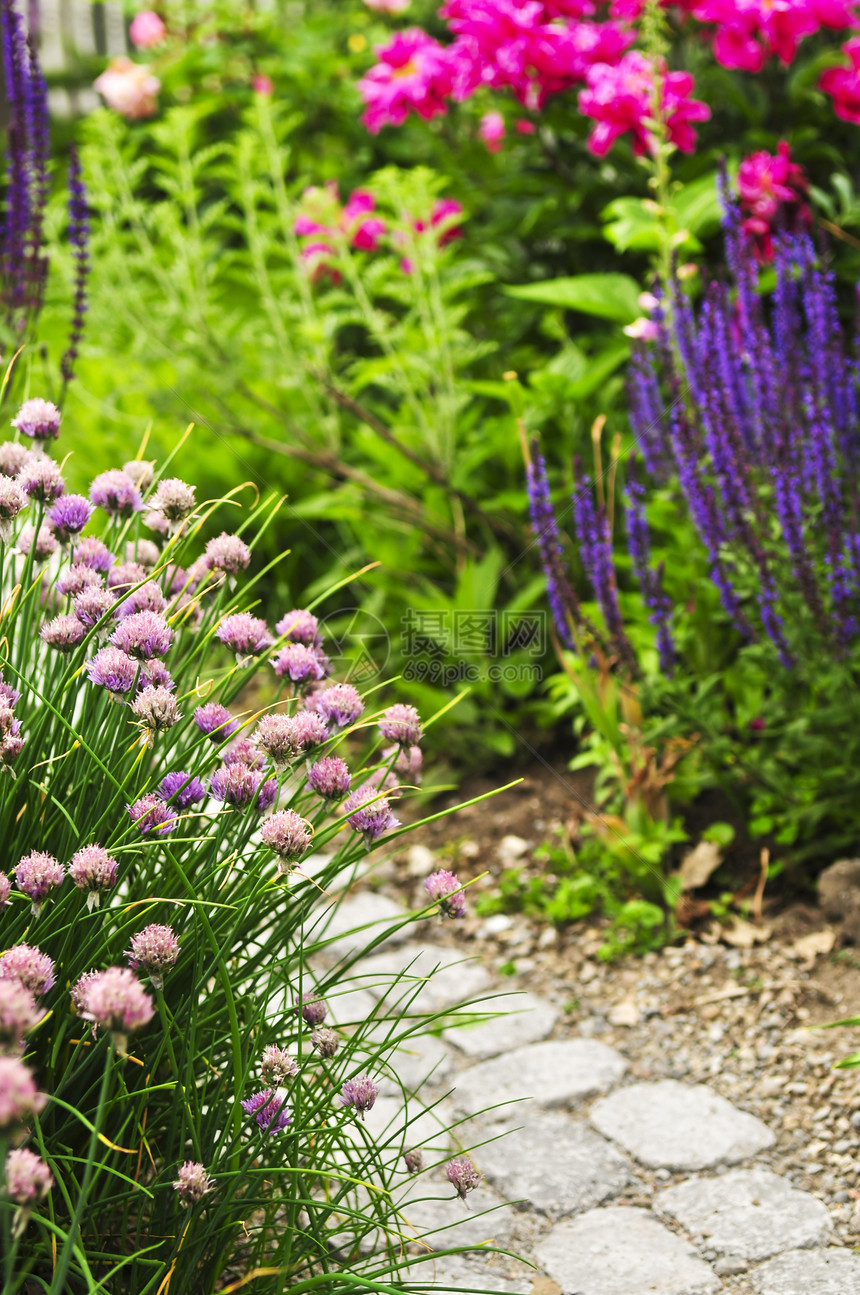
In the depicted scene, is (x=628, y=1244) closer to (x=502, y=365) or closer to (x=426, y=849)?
(x=426, y=849)

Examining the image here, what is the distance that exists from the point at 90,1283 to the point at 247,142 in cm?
336

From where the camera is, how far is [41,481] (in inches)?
49.2

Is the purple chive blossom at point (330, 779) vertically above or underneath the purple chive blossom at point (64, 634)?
underneath

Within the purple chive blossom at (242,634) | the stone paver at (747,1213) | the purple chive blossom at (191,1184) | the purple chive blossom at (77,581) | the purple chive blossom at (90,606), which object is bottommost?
the stone paver at (747,1213)

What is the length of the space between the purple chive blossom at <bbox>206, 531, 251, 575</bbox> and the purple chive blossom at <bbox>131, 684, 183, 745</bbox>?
1.00 ft

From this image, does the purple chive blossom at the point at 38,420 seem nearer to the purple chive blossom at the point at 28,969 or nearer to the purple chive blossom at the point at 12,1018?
the purple chive blossom at the point at 28,969

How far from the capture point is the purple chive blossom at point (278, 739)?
1.12 metres

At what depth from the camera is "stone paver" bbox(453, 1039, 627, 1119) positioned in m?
1.96

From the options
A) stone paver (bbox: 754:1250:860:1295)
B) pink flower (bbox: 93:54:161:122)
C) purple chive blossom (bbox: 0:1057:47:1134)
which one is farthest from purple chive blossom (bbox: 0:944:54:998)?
pink flower (bbox: 93:54:161:122)

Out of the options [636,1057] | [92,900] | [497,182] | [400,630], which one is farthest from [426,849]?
[497,182]

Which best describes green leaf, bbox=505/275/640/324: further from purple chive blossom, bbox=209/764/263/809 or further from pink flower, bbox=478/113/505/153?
purple chive blossom, bbox=209/764/263/809

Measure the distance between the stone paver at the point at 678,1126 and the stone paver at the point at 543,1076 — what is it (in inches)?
2.2

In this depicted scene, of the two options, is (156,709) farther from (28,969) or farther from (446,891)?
(446,891)

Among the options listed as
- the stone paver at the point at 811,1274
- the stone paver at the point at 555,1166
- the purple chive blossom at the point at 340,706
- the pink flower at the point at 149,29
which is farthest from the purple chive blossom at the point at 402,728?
the pink flower at the point at 149,29
